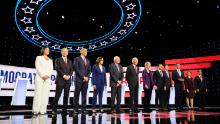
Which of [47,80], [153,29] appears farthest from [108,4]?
[47,80]

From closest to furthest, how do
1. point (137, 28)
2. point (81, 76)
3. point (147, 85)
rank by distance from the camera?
point (81, 76) → point (147, 85) → point (137, 28)

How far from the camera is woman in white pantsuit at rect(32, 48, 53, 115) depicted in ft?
17.4

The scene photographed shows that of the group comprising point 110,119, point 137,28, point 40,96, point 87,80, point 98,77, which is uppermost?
point 137,28

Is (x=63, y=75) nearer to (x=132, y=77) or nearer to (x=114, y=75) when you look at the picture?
(x=114, y=75)

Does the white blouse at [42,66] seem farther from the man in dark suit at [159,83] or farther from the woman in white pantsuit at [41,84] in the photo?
the man in dark suit at [159,83]

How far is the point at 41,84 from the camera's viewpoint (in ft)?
17.8

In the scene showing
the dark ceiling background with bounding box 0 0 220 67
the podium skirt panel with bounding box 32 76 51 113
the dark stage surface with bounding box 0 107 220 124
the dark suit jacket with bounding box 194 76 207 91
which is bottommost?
the dark stage surface with bounding box 0 107 220 124

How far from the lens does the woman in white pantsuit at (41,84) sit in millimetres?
5316

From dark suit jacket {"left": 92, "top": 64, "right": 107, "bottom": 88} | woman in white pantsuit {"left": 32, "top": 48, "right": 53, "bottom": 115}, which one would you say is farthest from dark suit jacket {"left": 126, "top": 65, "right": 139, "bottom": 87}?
woman in white pantsuit {"left": 32, "top": 48, "right": 53, "bottom": 115}

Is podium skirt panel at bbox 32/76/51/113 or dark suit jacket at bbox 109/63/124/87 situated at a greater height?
dark suit jacket at bbox 109/63/124/87

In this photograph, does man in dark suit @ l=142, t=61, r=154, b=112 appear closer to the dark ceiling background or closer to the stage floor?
the stage floor

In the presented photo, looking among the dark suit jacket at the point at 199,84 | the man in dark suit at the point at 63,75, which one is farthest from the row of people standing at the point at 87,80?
the dark suit jacket at the point at 199,84

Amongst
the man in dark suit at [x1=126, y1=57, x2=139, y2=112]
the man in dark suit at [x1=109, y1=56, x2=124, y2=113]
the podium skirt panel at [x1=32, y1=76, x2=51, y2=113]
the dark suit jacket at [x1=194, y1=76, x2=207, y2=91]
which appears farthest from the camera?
the dark suit jacket at [x1=194, y1=76, x2=207, y2=91]

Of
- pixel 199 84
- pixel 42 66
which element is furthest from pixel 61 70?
pixel 199 84
